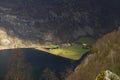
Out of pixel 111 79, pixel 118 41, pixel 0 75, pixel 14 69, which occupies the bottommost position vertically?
pixel 0 75

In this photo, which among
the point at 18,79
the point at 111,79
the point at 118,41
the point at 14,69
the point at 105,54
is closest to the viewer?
the point at 111,79

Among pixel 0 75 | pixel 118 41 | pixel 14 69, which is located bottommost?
pixel 0 75

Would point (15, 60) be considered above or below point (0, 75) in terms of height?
above

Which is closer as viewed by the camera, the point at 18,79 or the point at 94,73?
the point at 18,79

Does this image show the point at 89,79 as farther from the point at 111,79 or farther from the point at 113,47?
the point at 111,79

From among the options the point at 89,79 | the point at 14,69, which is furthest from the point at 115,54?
the point at 14,69

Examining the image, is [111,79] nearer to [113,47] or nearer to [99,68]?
[99,68]

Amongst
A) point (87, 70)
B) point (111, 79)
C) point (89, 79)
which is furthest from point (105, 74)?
point (87, 70)

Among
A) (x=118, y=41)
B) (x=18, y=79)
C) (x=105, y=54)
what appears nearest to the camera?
(x=18, y=79)

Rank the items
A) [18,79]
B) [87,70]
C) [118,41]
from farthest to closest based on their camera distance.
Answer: [118,41], [87,70], [18,79]
